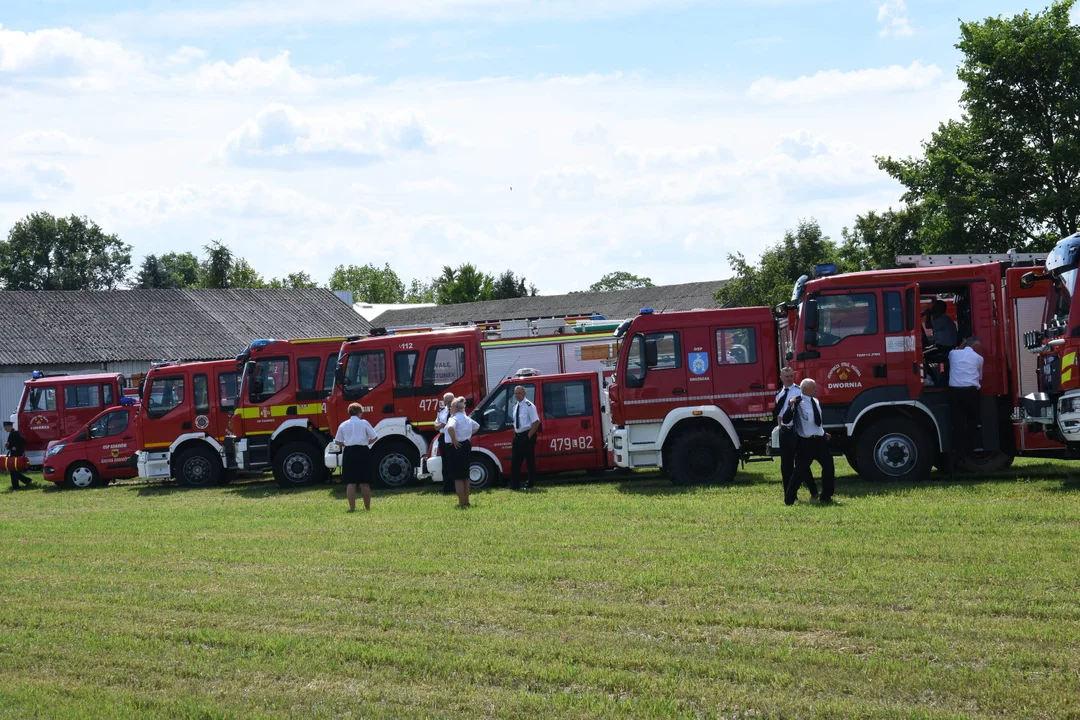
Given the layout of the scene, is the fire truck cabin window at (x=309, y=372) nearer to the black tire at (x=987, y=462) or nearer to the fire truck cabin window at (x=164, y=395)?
the fire truck cabin window at (x=164, y=395)

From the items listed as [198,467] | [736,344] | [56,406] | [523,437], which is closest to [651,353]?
[736,344]

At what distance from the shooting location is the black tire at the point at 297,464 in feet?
75.8

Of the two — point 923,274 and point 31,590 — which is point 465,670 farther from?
point 923,274

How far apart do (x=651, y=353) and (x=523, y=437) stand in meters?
2.42

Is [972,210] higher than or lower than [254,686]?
higher

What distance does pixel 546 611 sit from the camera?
8891mm

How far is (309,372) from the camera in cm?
2341

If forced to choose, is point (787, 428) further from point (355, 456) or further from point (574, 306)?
point (574, 306)

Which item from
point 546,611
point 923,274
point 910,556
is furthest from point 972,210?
point 546,611

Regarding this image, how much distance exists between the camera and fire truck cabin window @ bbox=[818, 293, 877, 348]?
16.5m

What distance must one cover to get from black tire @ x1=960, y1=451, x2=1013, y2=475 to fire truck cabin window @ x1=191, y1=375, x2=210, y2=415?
15041 millimetres

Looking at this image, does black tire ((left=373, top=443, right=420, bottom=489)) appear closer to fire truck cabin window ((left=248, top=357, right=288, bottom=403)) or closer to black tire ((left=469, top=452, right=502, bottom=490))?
black tire ((left=469, top=452, right=502, bottom=490))

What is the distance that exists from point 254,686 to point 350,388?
1465cm

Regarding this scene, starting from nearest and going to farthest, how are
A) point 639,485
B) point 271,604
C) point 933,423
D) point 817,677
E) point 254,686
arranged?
1. point 817,677
2. point 254,686
3. point 271,604
4. point 933,423
5. point 639,485
